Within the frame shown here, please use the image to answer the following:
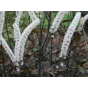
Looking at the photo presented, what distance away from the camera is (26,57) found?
223 cm

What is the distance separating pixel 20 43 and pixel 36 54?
44 cm

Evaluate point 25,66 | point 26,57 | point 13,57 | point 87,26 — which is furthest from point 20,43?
point 87,26

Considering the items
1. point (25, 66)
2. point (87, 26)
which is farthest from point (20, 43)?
point (87, 26)
